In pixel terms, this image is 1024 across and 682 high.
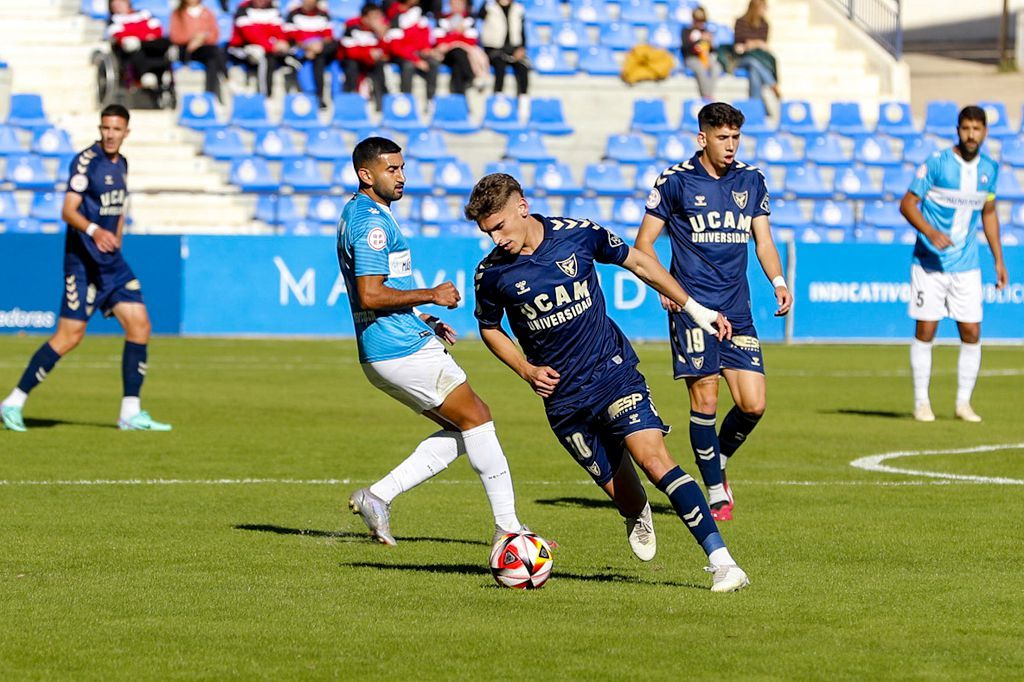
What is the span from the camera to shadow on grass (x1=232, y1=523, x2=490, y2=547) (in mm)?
9016

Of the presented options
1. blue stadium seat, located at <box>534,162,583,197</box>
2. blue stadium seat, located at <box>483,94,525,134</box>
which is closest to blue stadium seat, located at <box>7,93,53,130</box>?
blue stadium seat, located at <box>483,94,525,134</box>

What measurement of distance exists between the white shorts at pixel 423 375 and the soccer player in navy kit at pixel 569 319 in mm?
585

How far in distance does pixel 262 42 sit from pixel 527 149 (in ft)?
15.8

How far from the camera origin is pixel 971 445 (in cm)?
1382

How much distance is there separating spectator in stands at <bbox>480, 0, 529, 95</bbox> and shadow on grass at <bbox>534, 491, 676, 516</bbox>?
21.1m

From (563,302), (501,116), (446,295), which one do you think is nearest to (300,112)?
(501,116)

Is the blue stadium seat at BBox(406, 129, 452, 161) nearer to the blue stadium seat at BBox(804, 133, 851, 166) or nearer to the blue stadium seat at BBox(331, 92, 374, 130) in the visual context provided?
the blue stadium seat at BBox(331, 92, 374, 130)

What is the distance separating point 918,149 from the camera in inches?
1277

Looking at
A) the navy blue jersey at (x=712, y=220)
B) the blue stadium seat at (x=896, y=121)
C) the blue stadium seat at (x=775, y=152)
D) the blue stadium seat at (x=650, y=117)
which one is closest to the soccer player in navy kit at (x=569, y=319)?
the navy blue jersey at (x=712, y=220)

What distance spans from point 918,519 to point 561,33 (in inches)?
982

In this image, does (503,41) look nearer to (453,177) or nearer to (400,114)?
(400,114)

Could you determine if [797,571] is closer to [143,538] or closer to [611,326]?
[611,326]

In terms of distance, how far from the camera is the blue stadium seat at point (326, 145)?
2982cm

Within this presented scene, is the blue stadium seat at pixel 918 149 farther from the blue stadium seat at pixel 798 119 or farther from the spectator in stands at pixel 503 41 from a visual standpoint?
the spectator in stands at pixel 503 41
